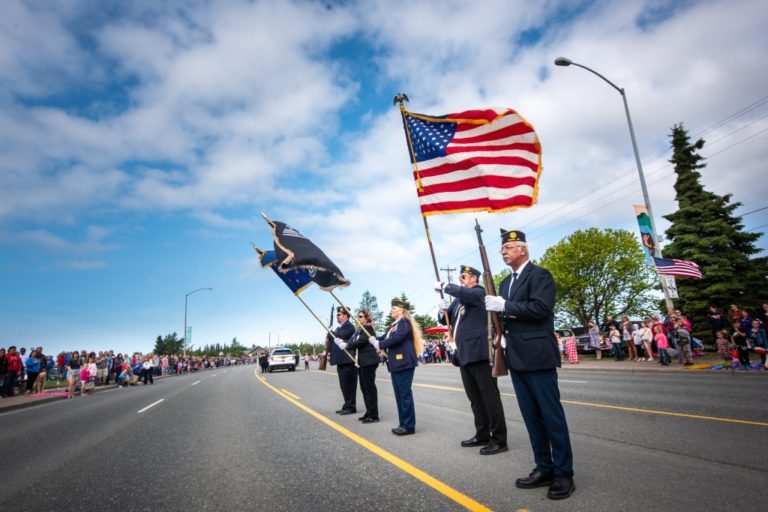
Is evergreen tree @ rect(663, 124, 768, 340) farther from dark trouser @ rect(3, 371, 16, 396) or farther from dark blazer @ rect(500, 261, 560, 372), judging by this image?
dark trouser @ rect(3, 371, 16, 396)

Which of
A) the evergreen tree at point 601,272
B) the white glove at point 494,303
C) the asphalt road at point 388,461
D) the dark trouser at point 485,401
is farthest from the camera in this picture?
the evergreen tree at point 601,272

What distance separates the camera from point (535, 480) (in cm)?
345

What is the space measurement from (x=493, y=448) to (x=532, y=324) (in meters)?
1.75

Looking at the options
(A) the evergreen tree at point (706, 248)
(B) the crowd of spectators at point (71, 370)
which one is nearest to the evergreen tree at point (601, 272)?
(A) the evergreen tree at point (706, 248)

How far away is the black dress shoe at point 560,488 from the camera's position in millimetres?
3189

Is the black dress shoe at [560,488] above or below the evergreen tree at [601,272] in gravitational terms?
below

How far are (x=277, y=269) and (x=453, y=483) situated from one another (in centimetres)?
585

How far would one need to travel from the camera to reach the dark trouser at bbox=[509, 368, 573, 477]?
3.32 metres

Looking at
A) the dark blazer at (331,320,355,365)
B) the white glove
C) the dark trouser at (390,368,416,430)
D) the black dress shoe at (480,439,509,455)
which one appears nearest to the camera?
the white glove

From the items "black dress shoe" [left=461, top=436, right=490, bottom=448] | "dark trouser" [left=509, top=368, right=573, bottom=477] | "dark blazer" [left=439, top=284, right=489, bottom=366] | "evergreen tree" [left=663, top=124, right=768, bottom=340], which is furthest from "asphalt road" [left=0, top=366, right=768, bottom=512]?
"evergreen tree" [left=663, top=124, right=768, bottom=340]

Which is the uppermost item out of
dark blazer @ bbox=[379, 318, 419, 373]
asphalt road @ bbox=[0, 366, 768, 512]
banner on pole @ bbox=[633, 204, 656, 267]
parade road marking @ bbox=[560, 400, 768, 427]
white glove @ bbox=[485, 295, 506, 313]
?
banner on pole @ bbox=[633, 204, 656, 267]

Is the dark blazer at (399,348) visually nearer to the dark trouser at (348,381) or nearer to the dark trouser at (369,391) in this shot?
the dark trouser at (369,391)

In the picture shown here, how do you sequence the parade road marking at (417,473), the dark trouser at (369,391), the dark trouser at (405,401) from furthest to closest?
the dark trouser at (369,391) < the dark trouser at (405,401) < the parade road marking at (417,473)

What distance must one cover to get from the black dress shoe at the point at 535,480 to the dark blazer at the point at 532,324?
88 centimetres
